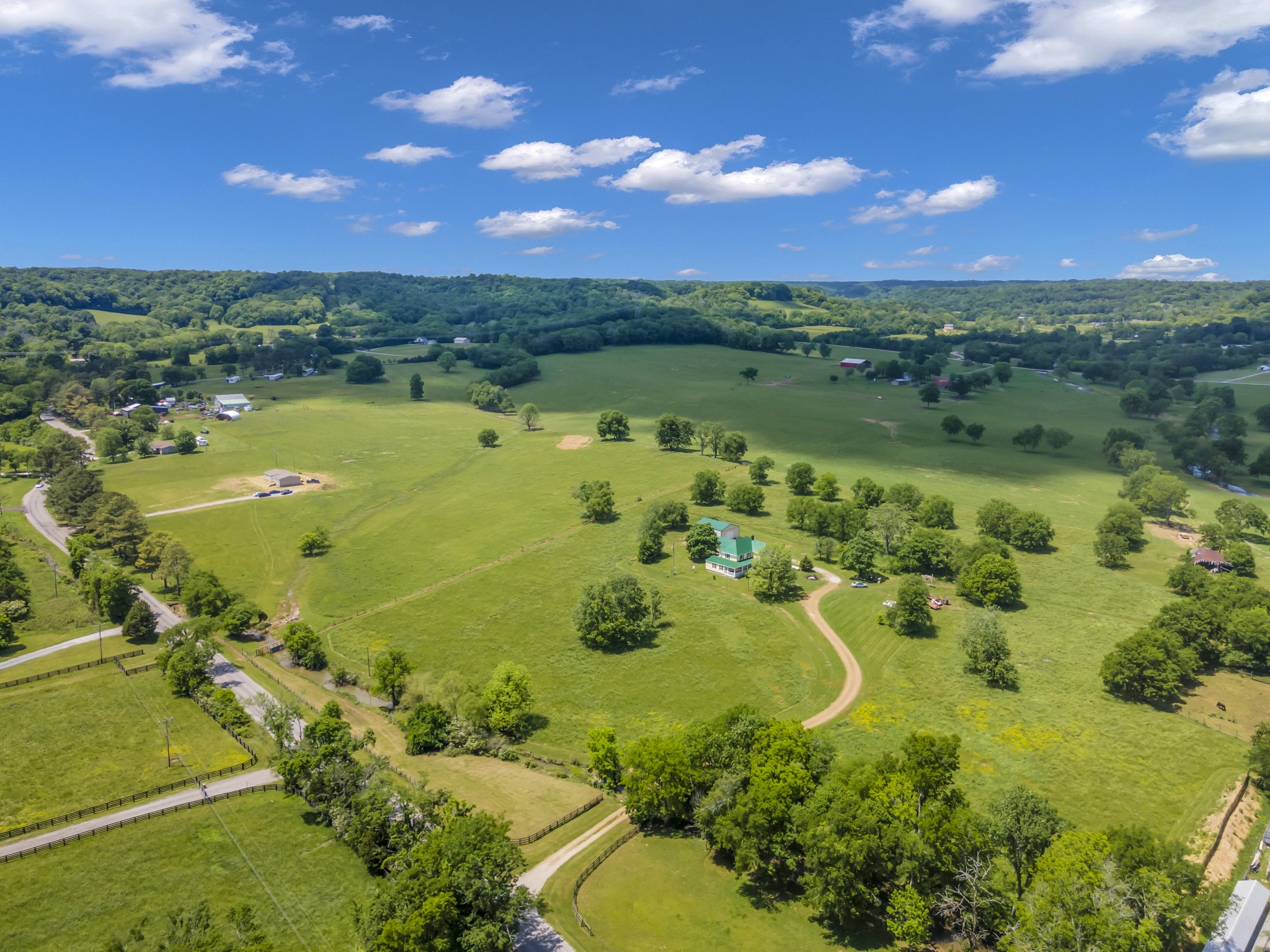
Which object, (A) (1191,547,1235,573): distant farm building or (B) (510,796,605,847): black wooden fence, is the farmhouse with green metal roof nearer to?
(B) (510,796,605,847): black wooden fence

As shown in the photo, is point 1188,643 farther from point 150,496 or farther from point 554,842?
point 150,496

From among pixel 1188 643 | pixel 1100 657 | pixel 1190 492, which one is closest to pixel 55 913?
pixel 1100 657

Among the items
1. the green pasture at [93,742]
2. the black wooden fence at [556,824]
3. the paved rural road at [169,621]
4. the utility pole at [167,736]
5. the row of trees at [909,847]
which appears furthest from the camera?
the paved rural road at [169,621]

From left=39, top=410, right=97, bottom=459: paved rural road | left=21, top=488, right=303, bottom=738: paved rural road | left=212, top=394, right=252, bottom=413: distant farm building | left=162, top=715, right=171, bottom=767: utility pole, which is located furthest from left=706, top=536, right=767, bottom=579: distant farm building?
left=212, top=394, right=252, bottom=413: distant farm building

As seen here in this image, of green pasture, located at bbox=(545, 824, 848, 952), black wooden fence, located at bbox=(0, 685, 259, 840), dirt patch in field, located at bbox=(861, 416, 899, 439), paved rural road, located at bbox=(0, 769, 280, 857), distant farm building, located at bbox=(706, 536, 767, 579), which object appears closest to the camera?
green pasture, located at bbox=(545, 824, 848, 952)

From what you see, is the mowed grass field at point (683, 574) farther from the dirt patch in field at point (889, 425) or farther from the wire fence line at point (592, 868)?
the wire fence line at point (592, 868)

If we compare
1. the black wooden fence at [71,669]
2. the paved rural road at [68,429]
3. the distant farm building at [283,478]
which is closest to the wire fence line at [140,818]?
the black wooden fence at [71,669]

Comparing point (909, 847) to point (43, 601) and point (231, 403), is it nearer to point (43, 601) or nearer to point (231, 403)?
point (43, 601)
